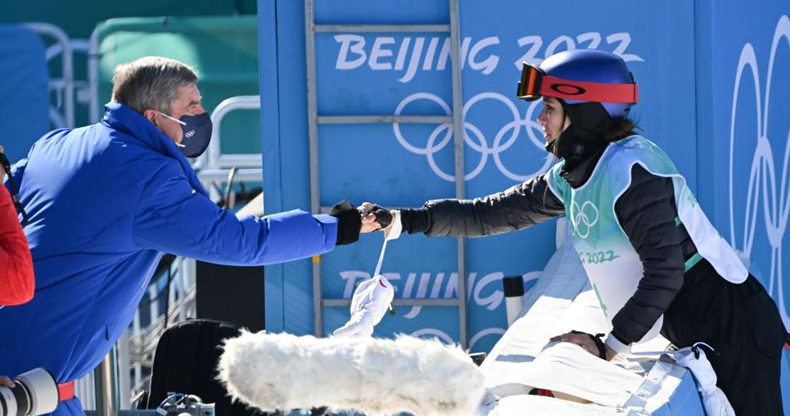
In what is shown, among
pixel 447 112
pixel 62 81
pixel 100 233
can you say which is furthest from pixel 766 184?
pixel 62 81

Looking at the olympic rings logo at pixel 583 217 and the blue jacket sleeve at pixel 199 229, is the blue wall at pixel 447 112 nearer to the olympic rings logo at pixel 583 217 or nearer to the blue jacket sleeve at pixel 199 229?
the olympic rings logo at pixel 583 217

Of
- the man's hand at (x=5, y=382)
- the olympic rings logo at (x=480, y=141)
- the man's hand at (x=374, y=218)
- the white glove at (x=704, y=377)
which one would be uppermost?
the olympic rings logo at (x=480, y=141)

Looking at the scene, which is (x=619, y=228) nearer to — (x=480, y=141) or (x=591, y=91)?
(x=591, y=91)

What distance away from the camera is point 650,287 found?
3162 millimetres

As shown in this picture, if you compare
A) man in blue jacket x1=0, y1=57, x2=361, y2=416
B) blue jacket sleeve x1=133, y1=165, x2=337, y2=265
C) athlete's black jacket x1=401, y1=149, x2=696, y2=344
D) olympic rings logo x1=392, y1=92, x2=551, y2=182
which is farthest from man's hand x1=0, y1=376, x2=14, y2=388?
olympic rings logo x1=392, y1=92, x2=551, y2=182

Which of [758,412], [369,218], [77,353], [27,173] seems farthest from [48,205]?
[758,412]

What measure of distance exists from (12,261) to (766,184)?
15.7 feet

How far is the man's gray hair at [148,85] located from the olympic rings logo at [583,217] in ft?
4.00

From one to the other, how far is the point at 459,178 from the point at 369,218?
1910 mm

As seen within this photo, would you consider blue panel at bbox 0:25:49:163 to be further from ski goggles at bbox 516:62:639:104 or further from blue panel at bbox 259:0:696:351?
ski goggles at bbox 516:62:639:104

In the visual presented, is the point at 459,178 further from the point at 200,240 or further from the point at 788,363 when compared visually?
the point at 200,240

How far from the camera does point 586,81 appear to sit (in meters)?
3.35

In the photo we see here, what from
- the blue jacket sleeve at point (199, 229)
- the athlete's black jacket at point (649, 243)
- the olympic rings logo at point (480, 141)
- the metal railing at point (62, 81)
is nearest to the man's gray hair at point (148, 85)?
the blue jacket sleeve at point (199, 229)

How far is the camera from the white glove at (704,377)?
3.16 meters
